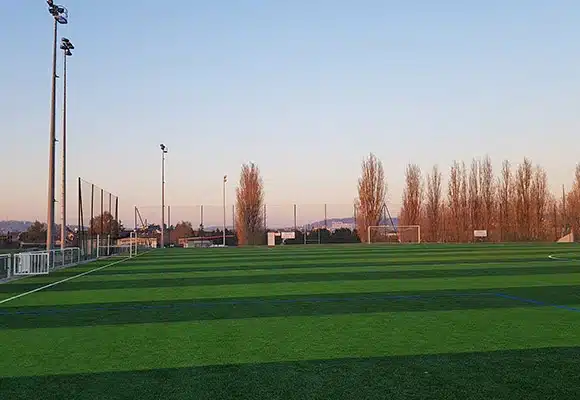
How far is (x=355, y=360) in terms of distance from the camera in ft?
20.0

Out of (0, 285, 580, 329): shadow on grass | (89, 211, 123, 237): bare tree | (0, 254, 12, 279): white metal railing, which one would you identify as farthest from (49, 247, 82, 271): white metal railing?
(0, 285, 580, 329): shadow on grass

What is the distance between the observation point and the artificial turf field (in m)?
5.11

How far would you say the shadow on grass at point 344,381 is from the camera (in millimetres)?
4875

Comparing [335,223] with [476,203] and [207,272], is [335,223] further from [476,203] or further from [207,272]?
[207,272]

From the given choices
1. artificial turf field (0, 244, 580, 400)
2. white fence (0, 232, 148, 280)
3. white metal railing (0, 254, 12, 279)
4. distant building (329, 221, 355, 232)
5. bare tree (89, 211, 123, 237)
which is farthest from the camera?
distant building (329, 221, 355, 232)

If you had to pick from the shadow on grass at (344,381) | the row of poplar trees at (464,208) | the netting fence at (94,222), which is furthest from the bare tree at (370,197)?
the shadow on grass at (344,381)

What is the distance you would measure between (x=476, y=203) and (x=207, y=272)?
4760cm

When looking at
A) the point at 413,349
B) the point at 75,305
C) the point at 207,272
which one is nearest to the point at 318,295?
the point at 75,305

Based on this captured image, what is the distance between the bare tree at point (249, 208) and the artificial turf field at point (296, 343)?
49078 mm

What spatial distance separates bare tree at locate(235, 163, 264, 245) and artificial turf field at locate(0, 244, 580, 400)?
49.1m

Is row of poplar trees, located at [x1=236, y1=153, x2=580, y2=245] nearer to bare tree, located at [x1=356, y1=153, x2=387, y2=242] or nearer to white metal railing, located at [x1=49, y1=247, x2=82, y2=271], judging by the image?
bare tree, located at [x1=356, y1=153, x2=387, y2=242]

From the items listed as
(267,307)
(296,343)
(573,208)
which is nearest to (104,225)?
(267,307)

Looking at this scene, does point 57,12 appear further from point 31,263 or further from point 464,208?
point 464,208

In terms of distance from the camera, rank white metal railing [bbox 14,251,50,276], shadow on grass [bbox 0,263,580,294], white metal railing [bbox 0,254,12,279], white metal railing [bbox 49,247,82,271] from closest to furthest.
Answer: shadow on grass [bbox 0,263,580,294] → white metal railing [bbox 0,254,12,279] → white metal railing [bbox 14,251,50,276] → white metal railing [bbox 49,247,82,271]
